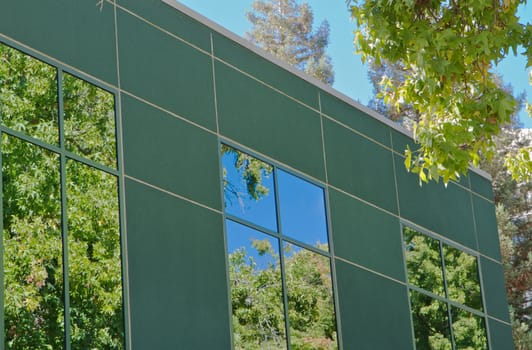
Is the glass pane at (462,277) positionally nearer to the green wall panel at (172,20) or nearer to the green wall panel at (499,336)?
the green wall panel at (499,336)

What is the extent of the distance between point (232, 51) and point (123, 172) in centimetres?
363

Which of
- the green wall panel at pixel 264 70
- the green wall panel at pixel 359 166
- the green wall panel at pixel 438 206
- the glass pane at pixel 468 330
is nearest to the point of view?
the green wall panel at pixel 264 70

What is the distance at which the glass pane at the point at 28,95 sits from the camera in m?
12.5

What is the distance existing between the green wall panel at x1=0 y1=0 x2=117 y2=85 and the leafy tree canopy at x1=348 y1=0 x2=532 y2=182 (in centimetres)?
342

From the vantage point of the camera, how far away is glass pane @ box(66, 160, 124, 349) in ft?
40.9

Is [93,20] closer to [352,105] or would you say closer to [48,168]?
[48,168]

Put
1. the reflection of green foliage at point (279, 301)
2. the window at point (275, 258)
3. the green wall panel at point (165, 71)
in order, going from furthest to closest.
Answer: the window at point (275, 258)
the reflection of green foliage at point (279, 301)
the green wall panel at point (165, 71)

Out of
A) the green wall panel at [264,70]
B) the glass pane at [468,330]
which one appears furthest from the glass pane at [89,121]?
the glass pane at [468,330]

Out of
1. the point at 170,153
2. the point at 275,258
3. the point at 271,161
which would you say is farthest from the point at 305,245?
the point at 170,153

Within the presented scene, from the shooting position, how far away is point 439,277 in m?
20.3

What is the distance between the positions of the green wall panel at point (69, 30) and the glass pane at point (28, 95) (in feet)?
0.88

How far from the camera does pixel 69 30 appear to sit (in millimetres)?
13773

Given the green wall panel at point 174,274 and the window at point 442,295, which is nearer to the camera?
the green wall panel at point 174,274

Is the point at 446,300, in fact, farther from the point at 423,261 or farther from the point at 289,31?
the point at 289,31
